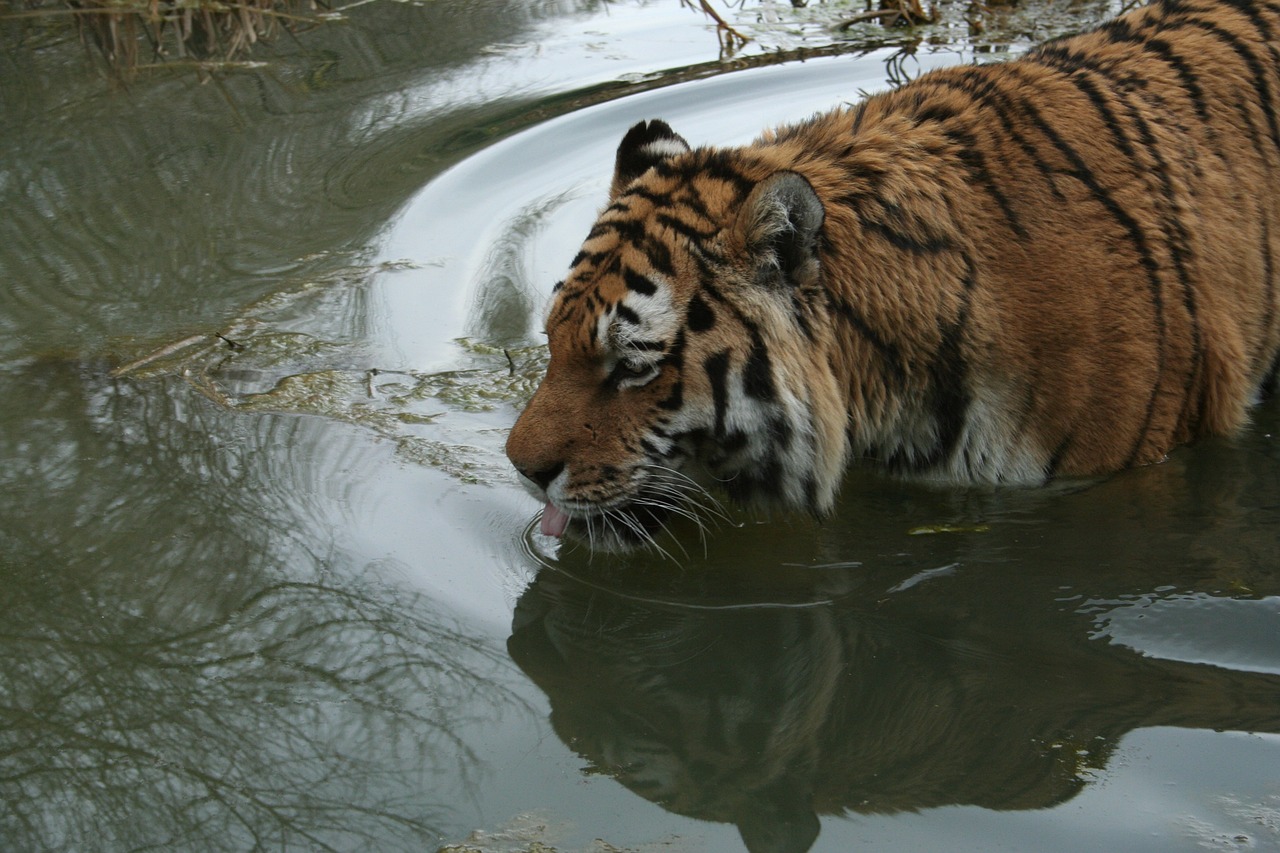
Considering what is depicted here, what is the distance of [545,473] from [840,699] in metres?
0.73

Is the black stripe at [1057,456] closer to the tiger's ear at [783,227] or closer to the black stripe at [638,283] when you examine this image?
the tiger's ear at [783,227]

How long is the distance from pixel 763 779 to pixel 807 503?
0.82m

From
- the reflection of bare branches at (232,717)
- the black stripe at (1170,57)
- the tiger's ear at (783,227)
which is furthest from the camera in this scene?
the black stripe at (1170,57)

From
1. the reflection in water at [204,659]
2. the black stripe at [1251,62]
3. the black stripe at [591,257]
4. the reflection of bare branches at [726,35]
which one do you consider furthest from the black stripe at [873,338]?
the reflection of bare branches at [726,35]

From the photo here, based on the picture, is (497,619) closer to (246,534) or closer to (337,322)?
(246,534)

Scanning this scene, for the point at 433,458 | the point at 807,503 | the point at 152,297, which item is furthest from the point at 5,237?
the point at 807,503

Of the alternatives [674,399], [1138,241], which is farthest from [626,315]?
[1138,241]

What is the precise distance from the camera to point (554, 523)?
8.79 feet

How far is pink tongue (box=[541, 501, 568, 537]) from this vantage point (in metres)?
2.67

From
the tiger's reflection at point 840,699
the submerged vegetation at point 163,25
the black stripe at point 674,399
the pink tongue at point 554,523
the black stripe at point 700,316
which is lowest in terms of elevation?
the tiger's reflection at point 840,699

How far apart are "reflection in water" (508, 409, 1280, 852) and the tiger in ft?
0.40

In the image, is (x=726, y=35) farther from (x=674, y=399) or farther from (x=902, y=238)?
(x=674, y=399)

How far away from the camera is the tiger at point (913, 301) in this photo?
8.48 feet

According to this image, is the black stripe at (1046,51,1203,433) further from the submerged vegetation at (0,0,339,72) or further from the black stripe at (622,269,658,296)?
the submerged vegetation at (0,0,339,72)
